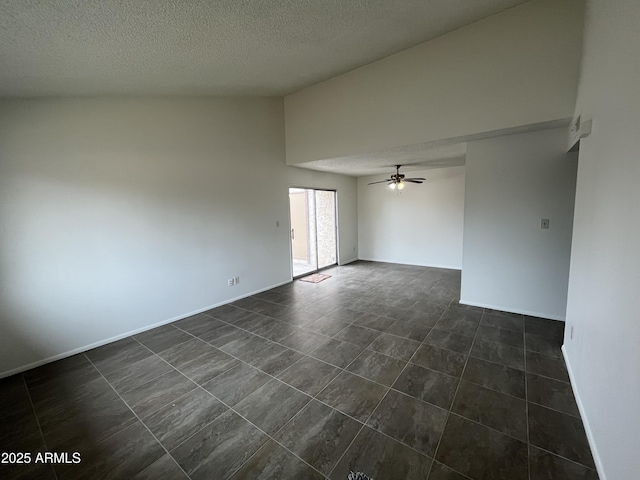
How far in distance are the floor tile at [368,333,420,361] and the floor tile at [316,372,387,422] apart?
549 mm

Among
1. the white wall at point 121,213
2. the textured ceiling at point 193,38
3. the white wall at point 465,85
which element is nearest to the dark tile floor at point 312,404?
the white wall at point 121,213

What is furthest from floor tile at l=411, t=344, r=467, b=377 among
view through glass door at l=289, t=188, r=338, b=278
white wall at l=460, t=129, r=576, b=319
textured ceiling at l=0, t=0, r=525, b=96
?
view through glass door at l=289, t=188, r=338, b=278

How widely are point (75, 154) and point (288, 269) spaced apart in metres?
3.75

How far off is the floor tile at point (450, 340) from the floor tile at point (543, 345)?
59 cm

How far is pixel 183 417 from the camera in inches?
78.3

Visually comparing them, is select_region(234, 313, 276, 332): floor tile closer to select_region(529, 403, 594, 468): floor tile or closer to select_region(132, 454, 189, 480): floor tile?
select_region(132, 454, 189, 480): floor tile

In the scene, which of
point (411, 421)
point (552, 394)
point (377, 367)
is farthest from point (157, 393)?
point (552, 394)

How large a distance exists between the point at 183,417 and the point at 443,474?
6.06 ft

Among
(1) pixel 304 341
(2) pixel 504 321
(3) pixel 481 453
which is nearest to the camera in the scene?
(3) pixel 481 453

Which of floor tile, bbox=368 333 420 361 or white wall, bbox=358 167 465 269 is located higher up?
white wall, bbox=358 167 465 269

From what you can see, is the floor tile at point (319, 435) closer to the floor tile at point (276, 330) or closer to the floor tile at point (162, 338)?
the floor tile at point (276, 330)

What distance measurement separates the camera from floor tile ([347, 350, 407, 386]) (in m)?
2.36

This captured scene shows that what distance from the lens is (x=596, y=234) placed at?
1793mm

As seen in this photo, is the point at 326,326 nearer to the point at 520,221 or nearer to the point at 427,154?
the point at 520,221
